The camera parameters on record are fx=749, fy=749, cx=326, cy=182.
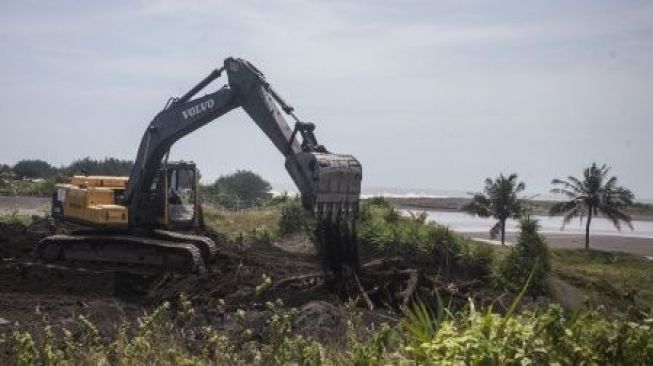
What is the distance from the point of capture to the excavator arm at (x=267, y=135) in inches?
542

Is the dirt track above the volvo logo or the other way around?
the other way around

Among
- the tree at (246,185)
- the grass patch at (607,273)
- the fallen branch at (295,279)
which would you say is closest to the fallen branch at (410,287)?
the fallen branch at (295,279)

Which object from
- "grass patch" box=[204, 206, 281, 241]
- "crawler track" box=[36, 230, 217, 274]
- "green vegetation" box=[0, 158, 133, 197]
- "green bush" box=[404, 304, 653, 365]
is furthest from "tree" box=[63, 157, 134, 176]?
"green bush" box=[404, 304, 653, 365]

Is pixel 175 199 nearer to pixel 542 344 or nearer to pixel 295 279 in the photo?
pixel 295 279

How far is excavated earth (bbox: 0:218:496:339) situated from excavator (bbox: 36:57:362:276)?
59 cm

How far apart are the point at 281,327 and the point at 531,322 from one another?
2632 mm

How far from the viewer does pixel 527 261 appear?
25391 millimetres

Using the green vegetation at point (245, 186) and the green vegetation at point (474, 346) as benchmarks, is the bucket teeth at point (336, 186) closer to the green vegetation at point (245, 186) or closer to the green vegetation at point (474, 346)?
the green vegetation at point (474, 346)

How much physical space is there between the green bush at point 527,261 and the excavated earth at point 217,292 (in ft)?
28.6

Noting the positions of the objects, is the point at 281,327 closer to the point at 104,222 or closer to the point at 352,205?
the point at 352,205

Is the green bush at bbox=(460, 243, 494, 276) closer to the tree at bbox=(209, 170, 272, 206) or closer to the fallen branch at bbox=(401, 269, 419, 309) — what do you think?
the fallen branch at bbox=(401, 269, 419, 309)

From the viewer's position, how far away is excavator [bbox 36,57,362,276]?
1436 cm

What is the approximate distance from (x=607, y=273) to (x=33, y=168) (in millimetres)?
56667

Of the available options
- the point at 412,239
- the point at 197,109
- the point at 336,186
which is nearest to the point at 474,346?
the point at 336,186
